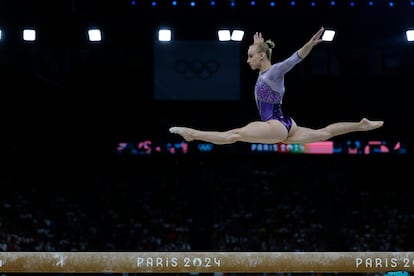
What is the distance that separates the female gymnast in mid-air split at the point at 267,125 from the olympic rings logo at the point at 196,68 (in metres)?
6.67

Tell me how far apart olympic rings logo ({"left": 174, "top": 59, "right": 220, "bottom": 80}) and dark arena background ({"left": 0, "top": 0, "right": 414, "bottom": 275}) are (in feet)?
0.09

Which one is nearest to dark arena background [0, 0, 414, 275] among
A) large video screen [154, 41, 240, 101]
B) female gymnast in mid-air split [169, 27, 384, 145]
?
large video screen [154, 41, 240, 101]

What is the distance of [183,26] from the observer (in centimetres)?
1295

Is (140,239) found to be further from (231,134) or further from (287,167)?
(231,134)

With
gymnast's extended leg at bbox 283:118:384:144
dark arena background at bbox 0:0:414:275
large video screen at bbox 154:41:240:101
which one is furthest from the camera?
large video screen at bbox 154:41:240:101

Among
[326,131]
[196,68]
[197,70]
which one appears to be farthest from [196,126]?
[326,131]

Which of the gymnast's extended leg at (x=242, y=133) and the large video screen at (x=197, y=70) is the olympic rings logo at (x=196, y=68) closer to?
the large video screen at (x=197, y=70)

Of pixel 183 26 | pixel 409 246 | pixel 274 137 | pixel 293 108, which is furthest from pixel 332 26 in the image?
pixel 409 246

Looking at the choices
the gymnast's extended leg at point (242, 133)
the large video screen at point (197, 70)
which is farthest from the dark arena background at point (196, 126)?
the gymnast's extended leg at point (242, 133)

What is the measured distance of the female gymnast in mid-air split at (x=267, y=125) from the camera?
6.99 m

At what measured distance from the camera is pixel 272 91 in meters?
7.10

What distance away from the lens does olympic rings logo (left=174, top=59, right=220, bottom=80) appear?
45.6 ft

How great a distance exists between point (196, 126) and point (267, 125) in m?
10.3

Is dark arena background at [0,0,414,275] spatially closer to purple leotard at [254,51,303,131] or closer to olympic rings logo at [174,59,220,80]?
olympic rings logo at [174,59,220,80]
